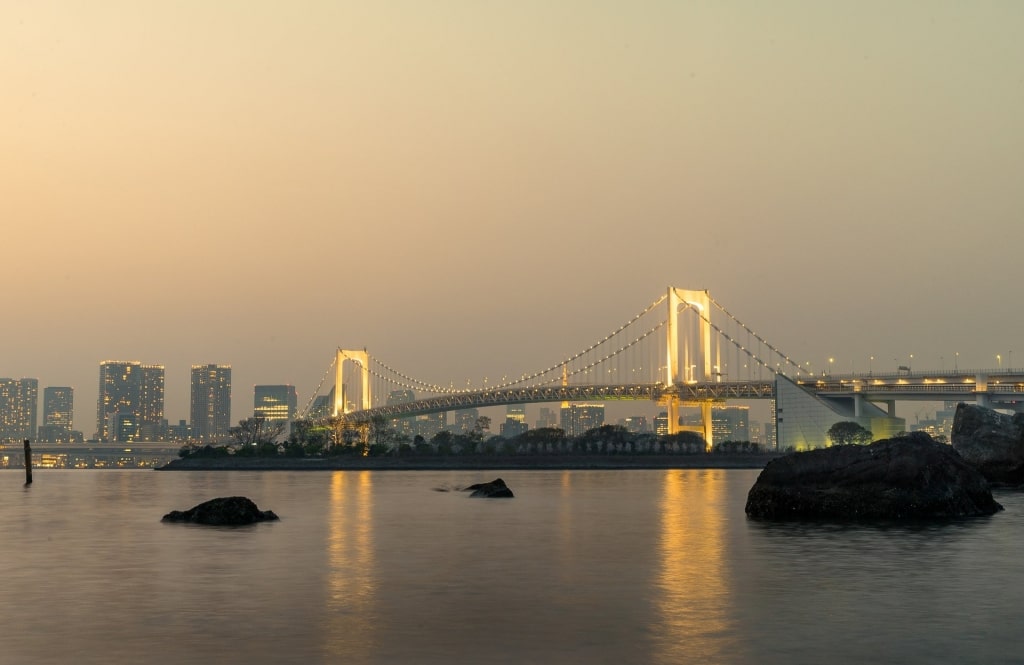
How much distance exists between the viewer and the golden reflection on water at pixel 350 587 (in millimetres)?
15883

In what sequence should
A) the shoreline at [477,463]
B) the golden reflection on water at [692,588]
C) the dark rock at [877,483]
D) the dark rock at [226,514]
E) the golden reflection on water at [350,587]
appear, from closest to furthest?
the golden reflection on water at [692,588], the golden reflection on water at [350,587], the dark rock at [877,483], the dark rock at [226,514], the shoreline at [477,463]

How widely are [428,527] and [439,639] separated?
74.2 feet

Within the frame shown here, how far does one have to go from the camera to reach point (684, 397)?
13150cm

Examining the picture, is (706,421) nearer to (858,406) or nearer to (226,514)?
(858,406)

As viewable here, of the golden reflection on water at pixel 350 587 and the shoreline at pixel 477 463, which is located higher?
the shoreline at pixel 477 463

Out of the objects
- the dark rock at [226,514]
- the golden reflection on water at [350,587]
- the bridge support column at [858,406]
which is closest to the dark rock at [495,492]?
the golden reflection on water at [350,587]

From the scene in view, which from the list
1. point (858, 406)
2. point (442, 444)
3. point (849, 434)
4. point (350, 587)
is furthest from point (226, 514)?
point (442, 444)

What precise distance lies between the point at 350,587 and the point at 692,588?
21.3 feet

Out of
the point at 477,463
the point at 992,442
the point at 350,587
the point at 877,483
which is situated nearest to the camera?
the point at 350,587

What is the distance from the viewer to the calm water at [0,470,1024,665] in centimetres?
1559

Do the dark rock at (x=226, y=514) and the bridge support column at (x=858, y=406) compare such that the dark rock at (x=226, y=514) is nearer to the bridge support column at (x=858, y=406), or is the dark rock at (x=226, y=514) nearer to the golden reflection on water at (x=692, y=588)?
the golden reflection on water at (x=692, y=588)

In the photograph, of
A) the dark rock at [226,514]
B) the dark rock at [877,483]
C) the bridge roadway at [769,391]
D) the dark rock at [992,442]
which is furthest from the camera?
the bridge roadway at [769,391]

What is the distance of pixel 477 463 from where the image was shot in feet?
435

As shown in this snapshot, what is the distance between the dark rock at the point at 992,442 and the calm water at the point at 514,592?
16300 millimetres
